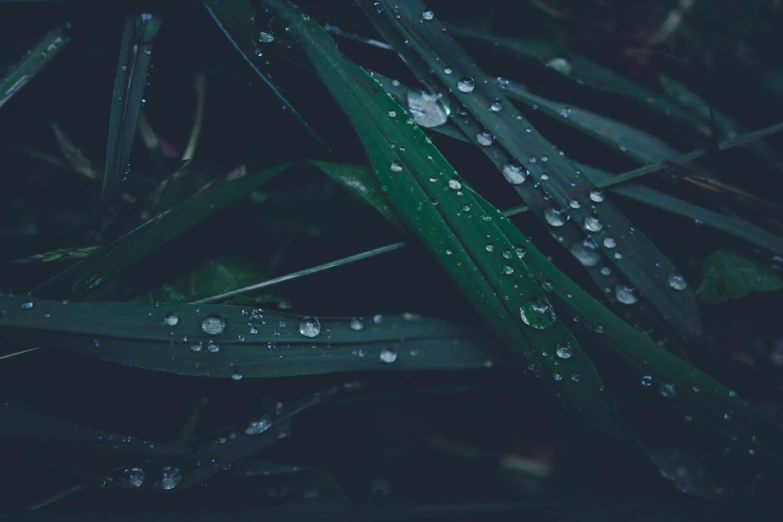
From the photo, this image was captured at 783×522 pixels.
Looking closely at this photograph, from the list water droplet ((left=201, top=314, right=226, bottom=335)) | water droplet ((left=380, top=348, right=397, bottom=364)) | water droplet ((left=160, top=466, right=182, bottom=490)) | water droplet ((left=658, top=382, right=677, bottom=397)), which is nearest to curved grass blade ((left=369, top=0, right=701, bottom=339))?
water droplet ((left=658, top=382, right=677, bottom=397))

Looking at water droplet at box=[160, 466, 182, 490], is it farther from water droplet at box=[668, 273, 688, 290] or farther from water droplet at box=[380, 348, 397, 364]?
Answer: water droplet at box=[668, 273, 688, 290]

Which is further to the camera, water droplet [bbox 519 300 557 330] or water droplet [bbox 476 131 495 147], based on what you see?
water droplet [bbox 476 131 495 147]

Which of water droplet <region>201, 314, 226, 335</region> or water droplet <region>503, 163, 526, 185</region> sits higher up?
water droplet <region>201, 314, 226, 335</region>

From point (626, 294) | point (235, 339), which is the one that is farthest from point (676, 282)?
point (235, 339)

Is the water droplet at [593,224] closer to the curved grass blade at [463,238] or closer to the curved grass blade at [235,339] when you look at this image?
the curved grass blade at [463,238]

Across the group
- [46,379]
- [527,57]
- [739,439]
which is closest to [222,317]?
[46,379]

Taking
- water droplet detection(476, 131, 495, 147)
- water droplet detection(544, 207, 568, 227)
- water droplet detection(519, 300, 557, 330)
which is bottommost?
water droplet detection(519, 300, 557, 330)

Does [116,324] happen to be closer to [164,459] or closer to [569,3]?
[164,459]
